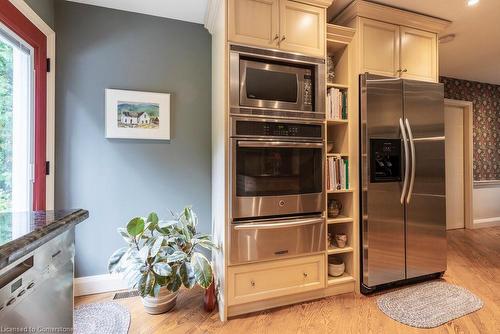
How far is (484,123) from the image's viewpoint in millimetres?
4113

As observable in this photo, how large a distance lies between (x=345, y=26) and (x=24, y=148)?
9.18 ft

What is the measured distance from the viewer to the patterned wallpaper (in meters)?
4.02

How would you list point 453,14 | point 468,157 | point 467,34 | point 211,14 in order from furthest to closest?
point 468,157 → point 467,34 → point 453,14 → point 211,14

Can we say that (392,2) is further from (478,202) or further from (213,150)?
(478,202)

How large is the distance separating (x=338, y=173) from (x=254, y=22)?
4.50ft

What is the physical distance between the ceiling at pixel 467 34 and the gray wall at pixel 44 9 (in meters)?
2.31

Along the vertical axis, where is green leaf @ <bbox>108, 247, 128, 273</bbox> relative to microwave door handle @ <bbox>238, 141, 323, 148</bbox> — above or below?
below

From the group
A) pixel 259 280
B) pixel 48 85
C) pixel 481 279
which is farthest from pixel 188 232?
pixel 481 279

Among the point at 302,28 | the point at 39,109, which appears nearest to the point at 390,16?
the point at 302,28

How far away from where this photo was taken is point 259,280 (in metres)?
1.79

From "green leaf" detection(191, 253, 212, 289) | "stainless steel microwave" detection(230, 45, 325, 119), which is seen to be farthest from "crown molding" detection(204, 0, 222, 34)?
"green leaf" detection(191, 253, 212, 289)

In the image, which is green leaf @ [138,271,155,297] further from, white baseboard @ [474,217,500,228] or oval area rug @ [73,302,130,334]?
white baseboard @ [474,217,500,228]

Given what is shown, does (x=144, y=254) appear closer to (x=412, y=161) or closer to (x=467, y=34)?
(x=412, y=161)

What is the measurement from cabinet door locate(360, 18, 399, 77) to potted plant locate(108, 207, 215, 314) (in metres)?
2.02
